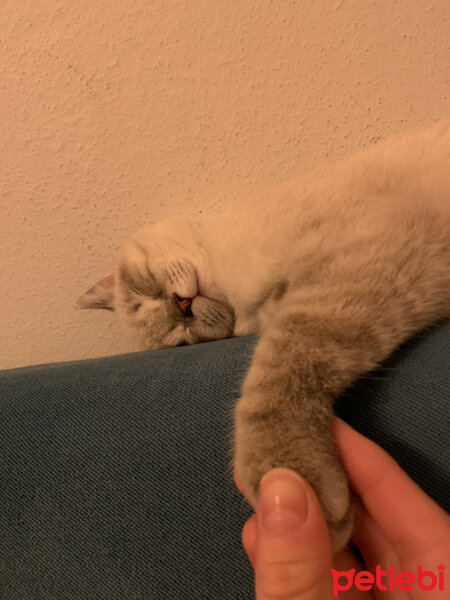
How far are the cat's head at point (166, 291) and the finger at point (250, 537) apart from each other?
1.70 ft

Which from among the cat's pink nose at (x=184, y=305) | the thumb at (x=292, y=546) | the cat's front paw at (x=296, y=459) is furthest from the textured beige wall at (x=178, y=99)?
the thumb at (x=292, y=546)

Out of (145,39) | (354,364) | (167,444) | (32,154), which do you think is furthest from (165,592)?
(145,39)

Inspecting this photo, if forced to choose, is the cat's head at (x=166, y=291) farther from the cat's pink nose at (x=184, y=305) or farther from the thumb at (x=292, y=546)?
the thumb at (x=292, y=546)

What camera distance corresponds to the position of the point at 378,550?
0.59 meters

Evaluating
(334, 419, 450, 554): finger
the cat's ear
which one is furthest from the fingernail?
the cat's ear

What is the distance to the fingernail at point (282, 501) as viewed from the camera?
0.47 meters

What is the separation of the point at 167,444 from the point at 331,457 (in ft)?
1.00

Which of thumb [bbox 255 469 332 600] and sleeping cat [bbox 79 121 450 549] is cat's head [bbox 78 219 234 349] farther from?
thumb [bbox 255 469 332 600]

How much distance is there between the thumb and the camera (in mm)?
457

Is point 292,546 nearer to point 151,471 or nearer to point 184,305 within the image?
point 151,471

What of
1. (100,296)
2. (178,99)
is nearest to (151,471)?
(100,296)

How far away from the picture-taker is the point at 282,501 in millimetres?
480

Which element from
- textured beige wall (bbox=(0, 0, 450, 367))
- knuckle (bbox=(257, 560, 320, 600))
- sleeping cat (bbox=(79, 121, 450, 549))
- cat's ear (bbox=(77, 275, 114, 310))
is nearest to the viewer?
knuckle (bbox=(257, 560, 320, 600))

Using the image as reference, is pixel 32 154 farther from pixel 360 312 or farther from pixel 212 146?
pixel 360 312
